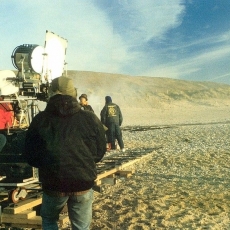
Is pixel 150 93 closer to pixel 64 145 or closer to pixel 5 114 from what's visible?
pixel 5 114

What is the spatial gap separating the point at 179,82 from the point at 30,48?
116812 mm

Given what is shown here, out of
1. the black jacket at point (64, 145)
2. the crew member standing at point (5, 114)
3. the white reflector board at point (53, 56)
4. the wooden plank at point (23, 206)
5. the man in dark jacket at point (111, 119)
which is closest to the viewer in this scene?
the black jacket at point (64, 145)

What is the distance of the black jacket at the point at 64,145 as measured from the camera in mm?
3379

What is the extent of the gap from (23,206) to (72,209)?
1.39m

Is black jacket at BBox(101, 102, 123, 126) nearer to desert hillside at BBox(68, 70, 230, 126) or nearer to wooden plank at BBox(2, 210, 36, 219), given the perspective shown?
wooden plank at BBox(2, 210, 36, 219)

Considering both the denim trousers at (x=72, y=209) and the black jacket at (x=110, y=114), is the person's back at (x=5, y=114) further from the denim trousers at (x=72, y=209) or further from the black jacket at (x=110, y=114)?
the black jacket at (x=110, y=114)

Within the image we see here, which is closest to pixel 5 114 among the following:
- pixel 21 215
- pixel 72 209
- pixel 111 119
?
pixel 21 215

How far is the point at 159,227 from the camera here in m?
5.48

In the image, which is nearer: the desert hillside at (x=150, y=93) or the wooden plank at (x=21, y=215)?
the wooden plank at (x=21, y=215)

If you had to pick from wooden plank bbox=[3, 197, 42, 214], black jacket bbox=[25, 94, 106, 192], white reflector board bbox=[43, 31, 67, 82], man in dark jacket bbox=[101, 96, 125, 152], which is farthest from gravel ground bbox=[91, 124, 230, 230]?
white reflector board bbox=[43, 31, 67, 82]

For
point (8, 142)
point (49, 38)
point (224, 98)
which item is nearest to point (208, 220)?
point (8, 142)

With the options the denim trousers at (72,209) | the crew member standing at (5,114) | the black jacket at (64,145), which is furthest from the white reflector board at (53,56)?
the denim trousers at (72,209)

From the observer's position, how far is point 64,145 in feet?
11.1

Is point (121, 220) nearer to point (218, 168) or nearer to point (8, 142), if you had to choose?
point (8, 142)
